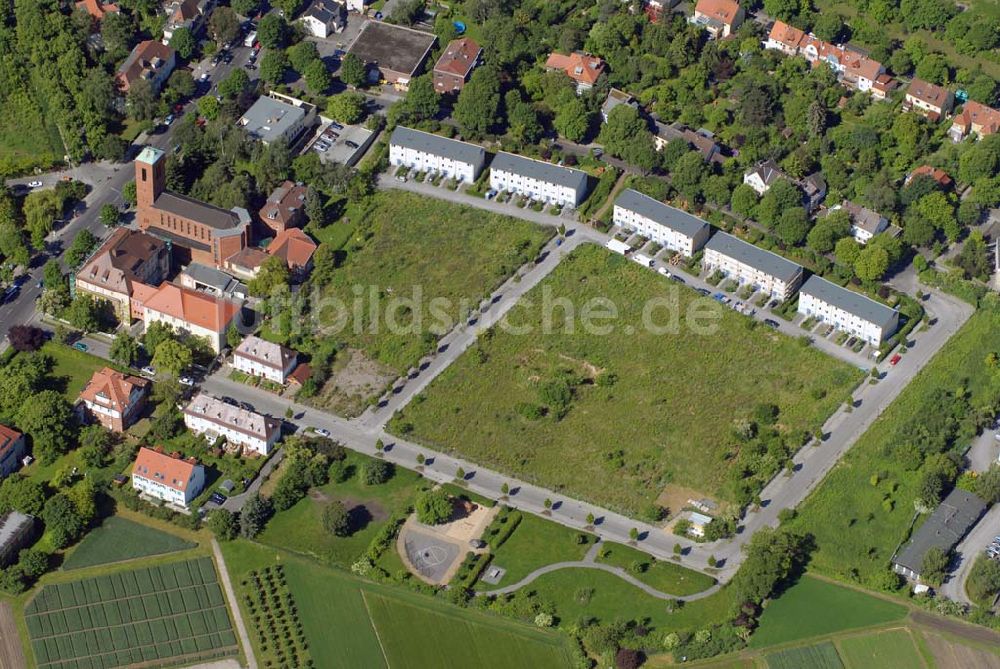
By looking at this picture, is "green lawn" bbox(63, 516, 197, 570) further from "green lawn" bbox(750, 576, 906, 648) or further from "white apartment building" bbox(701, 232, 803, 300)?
"white apartment building" bbox(701, 232, 803, 300)

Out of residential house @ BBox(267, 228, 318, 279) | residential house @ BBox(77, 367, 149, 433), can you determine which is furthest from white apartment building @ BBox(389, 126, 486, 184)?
residential house @ BBox(77, 367, 149, 433)

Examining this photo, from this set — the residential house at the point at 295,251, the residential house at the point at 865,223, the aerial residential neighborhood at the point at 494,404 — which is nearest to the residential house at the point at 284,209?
the aerial residential neighborhood at the point at 494,404

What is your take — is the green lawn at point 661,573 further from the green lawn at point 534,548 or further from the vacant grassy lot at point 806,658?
the vacant grassy lot at point 806,658

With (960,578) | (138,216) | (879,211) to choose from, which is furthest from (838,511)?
(138,216)

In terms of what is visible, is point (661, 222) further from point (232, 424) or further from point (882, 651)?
point (882, 651)

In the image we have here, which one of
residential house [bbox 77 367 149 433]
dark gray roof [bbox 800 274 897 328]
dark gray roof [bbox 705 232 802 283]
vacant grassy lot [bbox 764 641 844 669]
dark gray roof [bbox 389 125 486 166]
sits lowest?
residential house [bbox 77 367 149 433]
